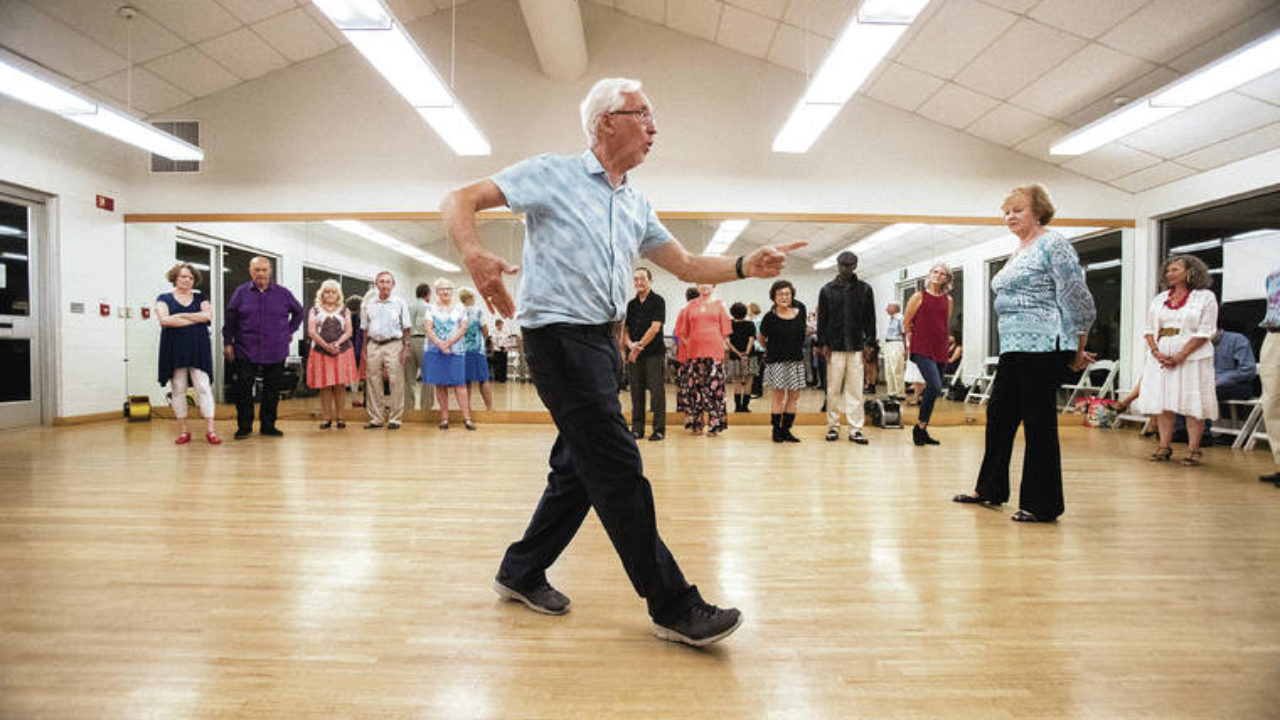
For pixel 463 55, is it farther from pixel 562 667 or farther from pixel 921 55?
pixel 562 667

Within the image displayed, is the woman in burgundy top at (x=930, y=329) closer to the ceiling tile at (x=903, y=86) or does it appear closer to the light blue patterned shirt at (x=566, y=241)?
the ceiling tile at (x=903, y=86)

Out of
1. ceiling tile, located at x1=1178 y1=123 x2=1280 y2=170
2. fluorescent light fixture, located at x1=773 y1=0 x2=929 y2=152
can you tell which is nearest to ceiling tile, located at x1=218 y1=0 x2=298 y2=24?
fluorescent light fixture, located at x1=773 y1=0 x2=929 y2=152

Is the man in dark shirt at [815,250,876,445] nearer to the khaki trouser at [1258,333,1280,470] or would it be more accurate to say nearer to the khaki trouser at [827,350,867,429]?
the khaki trouser at [827,350,867,429]

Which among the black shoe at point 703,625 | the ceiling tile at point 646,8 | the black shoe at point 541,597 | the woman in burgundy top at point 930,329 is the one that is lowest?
the black shoe at point 541,597

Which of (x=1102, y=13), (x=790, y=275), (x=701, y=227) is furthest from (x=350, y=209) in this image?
(x=1102, y=13)

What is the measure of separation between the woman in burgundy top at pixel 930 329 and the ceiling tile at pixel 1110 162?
9.71ft

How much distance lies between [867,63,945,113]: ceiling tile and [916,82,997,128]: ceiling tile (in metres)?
0.10

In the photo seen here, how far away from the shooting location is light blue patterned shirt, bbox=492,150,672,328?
1.54 meters

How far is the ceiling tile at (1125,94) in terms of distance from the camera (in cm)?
530

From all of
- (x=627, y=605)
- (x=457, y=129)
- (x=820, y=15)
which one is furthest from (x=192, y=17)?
(x=627, y=605)

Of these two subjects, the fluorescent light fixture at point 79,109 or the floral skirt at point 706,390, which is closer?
the fluorescent light fixture at point 79,109

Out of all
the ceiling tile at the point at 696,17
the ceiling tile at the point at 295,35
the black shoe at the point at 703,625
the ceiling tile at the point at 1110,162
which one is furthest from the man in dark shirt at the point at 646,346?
the ceiling tile at the point at 1110,162

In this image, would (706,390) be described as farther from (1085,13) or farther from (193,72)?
(193,72)

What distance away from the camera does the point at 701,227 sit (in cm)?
734
